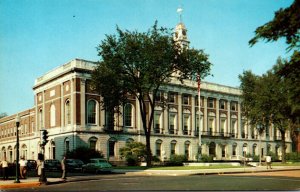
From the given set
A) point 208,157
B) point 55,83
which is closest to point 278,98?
point 208,157

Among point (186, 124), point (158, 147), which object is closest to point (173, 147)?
point (158, 147)

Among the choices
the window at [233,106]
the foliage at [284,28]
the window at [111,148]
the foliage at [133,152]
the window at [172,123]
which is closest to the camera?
the foliage at [284,28]

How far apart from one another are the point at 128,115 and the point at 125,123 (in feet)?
4.59

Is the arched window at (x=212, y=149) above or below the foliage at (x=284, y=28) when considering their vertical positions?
below

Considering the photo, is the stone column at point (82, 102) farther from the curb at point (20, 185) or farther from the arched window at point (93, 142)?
the curb at point (20, 185)

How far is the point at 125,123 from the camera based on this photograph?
209 ft

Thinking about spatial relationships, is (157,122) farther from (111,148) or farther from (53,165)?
(53,165)

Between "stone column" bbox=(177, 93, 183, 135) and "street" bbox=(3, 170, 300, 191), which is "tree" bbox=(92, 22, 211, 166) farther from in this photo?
"stone column" bbox=(177, 93, 183, 135)

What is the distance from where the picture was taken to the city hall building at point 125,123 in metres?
58.9

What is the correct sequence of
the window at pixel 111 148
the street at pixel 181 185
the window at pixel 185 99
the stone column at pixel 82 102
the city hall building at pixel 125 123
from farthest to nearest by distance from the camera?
1. the window at pixel 185 99
2. the window at pixel 111 148
3. the city hall building at pixel 125 123
4. the stone column at pixel 82 102
5. the street at pixel 181 185

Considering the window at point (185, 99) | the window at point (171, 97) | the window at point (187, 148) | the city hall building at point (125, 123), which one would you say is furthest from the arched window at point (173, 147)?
the window at point (185, 99)

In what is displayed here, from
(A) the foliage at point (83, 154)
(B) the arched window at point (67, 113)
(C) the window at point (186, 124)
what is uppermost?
(B) the arched window at point (67, 113)

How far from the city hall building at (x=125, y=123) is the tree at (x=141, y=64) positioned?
21.9 ft

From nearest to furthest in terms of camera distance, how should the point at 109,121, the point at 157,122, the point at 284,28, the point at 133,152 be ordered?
1. the point at 284,28
2. the point at 133,152
3. the point at 109,121
4. the point at 157,122
